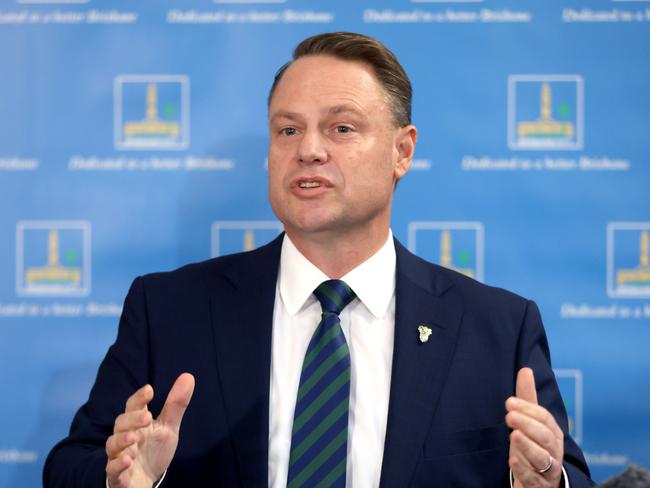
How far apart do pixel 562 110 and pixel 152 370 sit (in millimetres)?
1633

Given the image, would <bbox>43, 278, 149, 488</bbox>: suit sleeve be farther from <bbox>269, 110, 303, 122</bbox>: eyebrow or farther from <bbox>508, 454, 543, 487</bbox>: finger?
<bbox>508, 454, 543, 487</bbox>: finger

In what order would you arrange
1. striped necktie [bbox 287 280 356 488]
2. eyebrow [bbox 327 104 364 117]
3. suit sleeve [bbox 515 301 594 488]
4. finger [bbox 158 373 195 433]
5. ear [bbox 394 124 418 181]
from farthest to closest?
ear [bbox 394 124 418 181] → eyebrow [bbox 327 104 364 117] → suit sleeve [bbox 515 301 594 488] → striped necktie [bbox 287 280 356 488] → finger [bbox 158 373 195 433]

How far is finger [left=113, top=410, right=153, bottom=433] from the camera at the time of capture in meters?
1.82

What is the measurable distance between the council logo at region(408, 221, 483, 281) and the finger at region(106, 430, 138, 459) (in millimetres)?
1443

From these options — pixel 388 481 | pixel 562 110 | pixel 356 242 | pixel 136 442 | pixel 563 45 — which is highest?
pixel 563 45

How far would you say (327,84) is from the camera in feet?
7.85

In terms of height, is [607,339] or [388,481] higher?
[607,339]

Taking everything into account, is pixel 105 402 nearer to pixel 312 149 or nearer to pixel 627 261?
pixel 312 149

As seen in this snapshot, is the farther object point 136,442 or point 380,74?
point 380,74

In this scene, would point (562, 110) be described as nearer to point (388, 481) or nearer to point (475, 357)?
point (475, 357)

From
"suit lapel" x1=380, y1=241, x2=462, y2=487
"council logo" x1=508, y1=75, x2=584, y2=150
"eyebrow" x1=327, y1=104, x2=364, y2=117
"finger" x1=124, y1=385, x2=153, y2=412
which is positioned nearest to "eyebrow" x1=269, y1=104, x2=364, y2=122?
"eyebrow" x1=327, y1=104, x2=364, y2=117

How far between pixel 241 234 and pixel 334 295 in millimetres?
769

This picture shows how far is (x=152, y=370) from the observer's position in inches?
91.4

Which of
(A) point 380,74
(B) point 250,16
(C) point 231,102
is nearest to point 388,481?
(A) point 380,74
